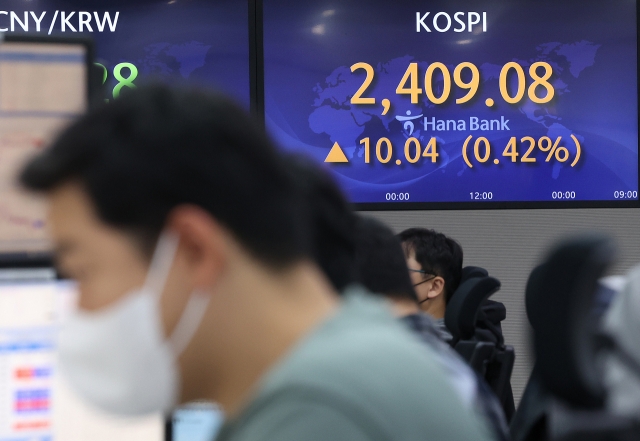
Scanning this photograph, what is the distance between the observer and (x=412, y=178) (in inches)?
133

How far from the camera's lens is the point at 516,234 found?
3.62 metres

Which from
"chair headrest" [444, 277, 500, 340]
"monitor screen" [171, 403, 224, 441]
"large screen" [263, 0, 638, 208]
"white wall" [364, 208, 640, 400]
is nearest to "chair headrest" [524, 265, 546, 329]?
"monitor screen" [171, 403, 224, 441]

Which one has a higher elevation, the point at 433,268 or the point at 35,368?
the point at 433,268

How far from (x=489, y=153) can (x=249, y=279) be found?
2857 mm

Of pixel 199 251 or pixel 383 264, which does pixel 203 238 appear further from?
pixel 383 264

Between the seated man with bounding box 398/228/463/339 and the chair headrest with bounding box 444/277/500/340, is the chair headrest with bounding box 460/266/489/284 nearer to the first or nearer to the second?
the seated man with bounding box 398/228/463/339

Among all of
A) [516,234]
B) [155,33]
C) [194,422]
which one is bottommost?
[194,422]

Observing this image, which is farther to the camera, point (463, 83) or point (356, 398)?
point (463, 83)

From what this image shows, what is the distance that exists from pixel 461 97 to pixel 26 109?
2.36 m

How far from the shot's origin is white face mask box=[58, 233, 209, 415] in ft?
2.17

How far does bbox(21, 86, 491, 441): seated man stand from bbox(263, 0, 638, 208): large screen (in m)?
2.66

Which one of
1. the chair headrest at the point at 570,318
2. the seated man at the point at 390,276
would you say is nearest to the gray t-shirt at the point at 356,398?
the chair headrest at the point at 570,318

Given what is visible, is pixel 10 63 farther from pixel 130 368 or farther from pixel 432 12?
pixel 432 12

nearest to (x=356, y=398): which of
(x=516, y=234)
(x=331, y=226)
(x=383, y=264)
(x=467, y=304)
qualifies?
(x=331, y=226)
